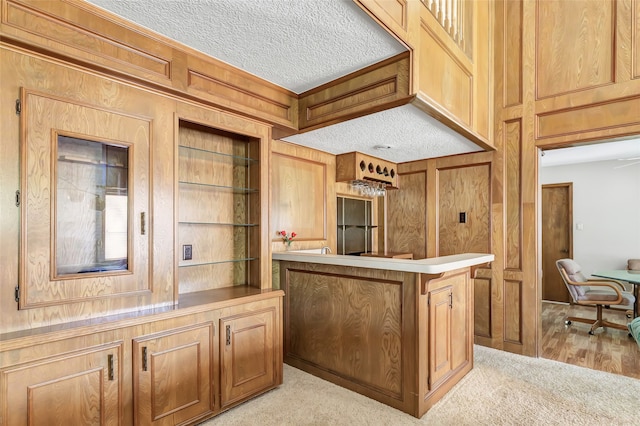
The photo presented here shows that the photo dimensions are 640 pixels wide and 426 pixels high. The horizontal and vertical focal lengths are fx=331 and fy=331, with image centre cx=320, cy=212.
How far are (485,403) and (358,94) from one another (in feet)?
8.33

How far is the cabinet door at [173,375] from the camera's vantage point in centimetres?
195

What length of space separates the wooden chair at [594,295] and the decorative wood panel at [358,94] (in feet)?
13.3

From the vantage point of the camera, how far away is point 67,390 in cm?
170

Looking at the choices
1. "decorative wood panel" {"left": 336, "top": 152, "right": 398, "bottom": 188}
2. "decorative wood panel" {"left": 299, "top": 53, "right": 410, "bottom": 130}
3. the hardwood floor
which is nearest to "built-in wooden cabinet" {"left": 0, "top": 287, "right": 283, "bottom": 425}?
"decorative wood panel" {"left": 299, "top": 53, "right": 410, "bottom": 130}

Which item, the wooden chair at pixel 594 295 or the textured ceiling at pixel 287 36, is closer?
the textured ceiling at pixel 287 36

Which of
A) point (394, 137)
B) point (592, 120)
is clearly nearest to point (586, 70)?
point (592, 120)

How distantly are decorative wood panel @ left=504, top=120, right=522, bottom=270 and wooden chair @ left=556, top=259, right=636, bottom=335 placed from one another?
158 cm

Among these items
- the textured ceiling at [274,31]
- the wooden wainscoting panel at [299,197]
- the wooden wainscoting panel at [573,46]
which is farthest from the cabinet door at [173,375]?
the wooden wainscoting panel at [573,46]

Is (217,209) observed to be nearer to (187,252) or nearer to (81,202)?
(187,252)

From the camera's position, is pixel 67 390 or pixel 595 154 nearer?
pixel 67 390

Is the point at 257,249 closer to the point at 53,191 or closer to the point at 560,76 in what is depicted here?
the point at 53,191

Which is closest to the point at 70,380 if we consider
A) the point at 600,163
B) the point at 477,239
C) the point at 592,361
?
the point at 477,239

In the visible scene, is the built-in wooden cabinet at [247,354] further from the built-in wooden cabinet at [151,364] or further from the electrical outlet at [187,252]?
the electrical outlet at [187,252]

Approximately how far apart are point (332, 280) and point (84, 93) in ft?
7.08
